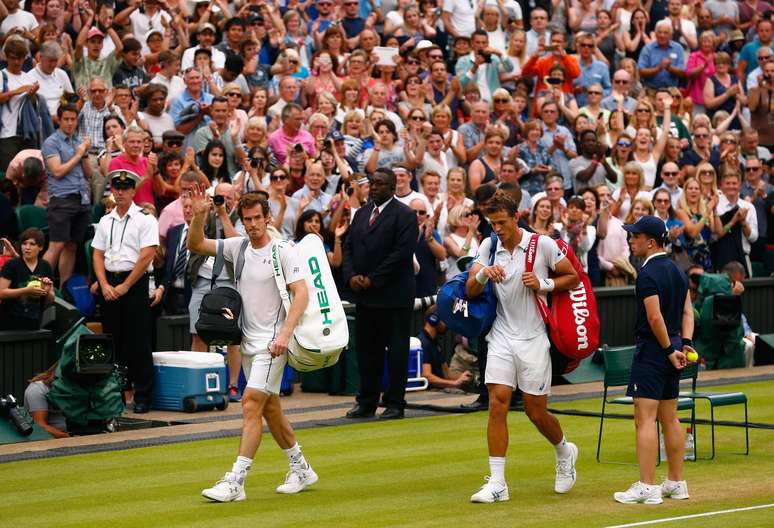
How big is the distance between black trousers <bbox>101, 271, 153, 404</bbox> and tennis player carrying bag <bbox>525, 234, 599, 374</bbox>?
5.70 m

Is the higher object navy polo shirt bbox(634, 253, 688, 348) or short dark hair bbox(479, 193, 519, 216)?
short dark hair bbox(479, 193, 519, 216)

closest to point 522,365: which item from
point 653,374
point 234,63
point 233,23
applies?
point 653,374

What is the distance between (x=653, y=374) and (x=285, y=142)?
9565 mm

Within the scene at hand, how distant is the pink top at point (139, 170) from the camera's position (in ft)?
55.5

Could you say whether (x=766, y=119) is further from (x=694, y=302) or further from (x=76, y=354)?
(x=76, y=354)

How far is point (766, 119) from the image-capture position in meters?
25.4

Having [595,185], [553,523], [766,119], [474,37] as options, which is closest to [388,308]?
[553,523]

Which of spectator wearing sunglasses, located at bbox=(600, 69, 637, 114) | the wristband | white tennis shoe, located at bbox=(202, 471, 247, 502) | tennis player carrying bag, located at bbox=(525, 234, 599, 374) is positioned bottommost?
white tennis shoe, located at bbox=(202, 471, 247, 502)

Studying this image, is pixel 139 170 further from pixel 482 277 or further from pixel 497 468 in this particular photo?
pixel 497 468

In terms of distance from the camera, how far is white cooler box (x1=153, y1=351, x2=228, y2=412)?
50.5 ft

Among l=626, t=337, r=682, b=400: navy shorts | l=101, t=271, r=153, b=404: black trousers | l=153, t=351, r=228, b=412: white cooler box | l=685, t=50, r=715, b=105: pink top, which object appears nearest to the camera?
l=626, t=337, r=682, b=400: navy shorts

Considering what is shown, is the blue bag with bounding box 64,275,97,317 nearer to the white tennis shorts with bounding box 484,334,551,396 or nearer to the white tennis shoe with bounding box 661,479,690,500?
the white tennis shorts with bounding box 484,334,551,396

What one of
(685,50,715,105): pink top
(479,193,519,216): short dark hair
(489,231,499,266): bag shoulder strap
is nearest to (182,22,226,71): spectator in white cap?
(685,50,715,105): pink top

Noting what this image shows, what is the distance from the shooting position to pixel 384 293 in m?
15.0
